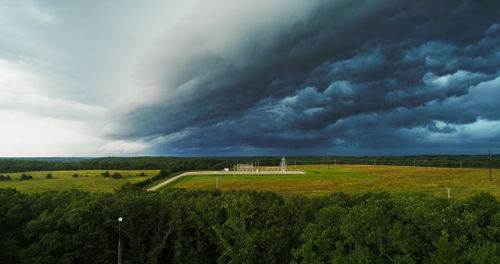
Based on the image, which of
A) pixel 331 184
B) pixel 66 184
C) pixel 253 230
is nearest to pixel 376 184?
pixel 331 184

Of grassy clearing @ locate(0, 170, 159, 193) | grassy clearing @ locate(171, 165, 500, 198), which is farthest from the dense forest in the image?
grassy clearing @ locate(0, 170, 159, 193)

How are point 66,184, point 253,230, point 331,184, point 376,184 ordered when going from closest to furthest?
point 253,230 < point 376,184 < point 331,184 < point 66,184

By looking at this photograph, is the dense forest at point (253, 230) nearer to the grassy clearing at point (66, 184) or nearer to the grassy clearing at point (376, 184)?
the grassy clearing at point (376, 184)

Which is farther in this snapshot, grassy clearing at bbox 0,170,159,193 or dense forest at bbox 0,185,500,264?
grassy clearing at bbox 0,170,159,193

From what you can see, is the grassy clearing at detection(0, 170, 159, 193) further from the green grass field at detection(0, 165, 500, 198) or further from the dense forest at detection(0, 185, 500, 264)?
the dense forest at detection(0, 185, 500, 264)

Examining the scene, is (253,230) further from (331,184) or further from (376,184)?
(376,184)

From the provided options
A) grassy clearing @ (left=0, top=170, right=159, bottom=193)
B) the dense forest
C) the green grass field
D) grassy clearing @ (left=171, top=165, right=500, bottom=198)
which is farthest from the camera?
grassy clearing @ (left=0, top=170, right=159, bottom=193)

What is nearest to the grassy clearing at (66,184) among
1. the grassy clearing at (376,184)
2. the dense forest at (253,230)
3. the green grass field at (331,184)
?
the green grass field at (331,184)

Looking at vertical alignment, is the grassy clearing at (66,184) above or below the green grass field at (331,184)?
below
